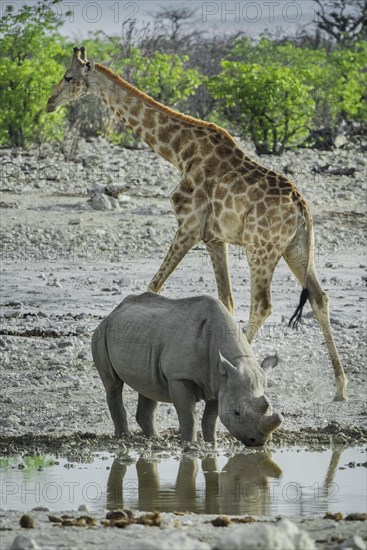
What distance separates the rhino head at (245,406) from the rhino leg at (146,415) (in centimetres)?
105

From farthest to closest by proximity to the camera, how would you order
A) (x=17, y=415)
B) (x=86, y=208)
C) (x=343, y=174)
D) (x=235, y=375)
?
(x=343, y=174) < (x=86, y=208) < (x=17, y=415) < (x=235, y=375)

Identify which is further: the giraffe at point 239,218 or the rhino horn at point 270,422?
the giraffe at point 239,218

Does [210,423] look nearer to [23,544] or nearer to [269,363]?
[269,363]

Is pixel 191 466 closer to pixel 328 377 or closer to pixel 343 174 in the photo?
pixel 328 377

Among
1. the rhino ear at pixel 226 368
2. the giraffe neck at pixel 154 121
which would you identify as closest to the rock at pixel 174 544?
the rhino ear at pixel 226 368

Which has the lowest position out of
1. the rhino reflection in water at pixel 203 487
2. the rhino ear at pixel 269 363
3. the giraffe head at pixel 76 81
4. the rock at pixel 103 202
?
the rhino reflection in water at pixel 203 487

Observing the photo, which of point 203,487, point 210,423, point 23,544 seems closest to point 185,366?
point 210,423

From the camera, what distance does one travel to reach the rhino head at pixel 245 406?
8.04m

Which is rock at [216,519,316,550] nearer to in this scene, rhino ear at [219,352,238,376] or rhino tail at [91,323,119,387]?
rhino ear at [219,352,238,376]

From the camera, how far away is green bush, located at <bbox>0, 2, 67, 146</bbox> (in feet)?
78.0

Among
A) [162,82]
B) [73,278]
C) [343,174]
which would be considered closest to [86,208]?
[73,278]

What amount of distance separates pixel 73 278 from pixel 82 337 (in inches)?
107

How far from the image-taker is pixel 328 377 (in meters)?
11.1

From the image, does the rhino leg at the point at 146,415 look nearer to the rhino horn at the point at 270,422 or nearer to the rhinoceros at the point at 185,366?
the rhinoceros at the point at 185,366
